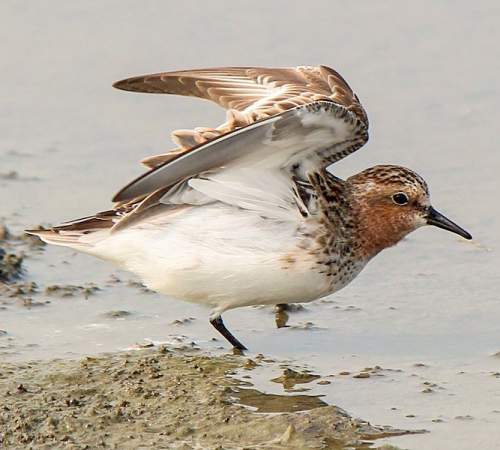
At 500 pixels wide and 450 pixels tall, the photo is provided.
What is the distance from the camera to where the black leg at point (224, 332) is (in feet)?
26.8

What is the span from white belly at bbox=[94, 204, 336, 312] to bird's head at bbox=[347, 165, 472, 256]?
2.17 feet

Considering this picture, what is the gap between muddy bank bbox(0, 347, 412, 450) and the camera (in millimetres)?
6754

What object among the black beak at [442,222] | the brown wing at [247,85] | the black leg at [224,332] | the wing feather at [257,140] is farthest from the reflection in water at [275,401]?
the brown wing at [247,85]

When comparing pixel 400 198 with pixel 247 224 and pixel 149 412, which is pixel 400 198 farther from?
pixel 149 412

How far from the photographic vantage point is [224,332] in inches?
323

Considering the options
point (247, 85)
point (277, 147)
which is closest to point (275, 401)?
point (277, 147)

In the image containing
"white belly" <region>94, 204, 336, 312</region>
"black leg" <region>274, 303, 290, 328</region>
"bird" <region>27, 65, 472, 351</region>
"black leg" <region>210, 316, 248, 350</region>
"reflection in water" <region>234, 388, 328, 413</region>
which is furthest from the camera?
"black leg" <region>274, 303, 290, 328</region>

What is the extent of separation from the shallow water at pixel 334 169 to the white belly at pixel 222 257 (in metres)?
0.46

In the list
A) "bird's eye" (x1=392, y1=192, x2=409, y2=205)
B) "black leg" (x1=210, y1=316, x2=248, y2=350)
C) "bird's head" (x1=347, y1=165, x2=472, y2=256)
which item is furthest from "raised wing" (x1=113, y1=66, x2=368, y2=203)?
"black leg" (x1=210, y1=316, x2=248, y2=350)

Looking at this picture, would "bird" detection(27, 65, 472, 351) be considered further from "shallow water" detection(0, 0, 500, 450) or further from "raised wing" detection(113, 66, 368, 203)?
"shallow water" detection(0, 0, 500, 450)

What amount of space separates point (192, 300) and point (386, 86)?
417cm

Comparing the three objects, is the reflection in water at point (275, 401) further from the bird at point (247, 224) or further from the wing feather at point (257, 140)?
the wing feather at point (257, 140)

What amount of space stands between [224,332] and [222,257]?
0.56 m

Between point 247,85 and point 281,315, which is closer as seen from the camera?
point 281,315
